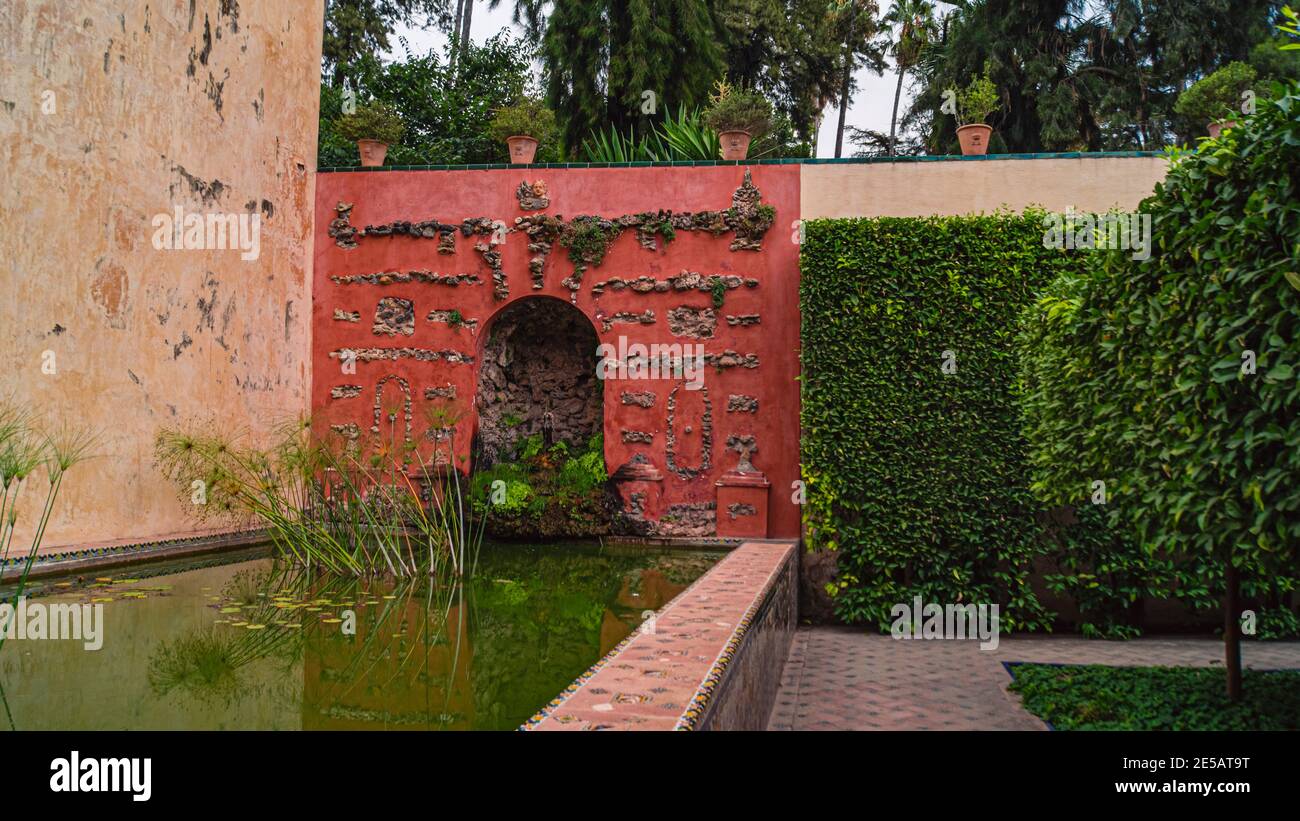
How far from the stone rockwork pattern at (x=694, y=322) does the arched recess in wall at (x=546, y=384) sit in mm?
1373

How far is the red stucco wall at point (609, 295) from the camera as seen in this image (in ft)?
27.7

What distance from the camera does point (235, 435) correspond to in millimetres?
8047

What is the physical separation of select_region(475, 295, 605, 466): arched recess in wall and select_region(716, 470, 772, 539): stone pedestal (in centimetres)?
206

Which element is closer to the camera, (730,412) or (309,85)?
(730,412)

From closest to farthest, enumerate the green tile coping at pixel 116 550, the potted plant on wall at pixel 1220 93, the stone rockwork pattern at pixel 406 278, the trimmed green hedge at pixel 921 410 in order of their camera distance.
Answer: the green tile coping at pixel 116 550 → the trimmed green hedge at pixel 921 410 → the stone rockwork pattern at pixel 406 278 → the potted plant on wall at pixel 1220 93

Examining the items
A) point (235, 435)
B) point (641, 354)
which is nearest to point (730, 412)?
point (641, 354)

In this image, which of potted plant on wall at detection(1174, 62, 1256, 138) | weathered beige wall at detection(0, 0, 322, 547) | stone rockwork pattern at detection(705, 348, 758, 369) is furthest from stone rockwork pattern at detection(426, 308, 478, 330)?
potted plant on wall at detection(1174, 62, 1256, 138)

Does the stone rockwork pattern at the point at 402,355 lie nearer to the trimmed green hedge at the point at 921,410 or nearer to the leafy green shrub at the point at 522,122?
the leafy green shrub at the point at 522,122

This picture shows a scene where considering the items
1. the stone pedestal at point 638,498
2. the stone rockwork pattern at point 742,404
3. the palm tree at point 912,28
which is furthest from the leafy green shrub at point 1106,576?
the palm tree at point 912,28

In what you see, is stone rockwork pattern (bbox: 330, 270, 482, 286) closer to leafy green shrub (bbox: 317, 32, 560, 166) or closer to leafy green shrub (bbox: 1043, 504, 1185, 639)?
leafy green shrub (bbox: 317, 32, 560, 166)

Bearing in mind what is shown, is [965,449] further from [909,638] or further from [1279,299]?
[1279,299]

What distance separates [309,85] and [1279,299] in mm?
8848

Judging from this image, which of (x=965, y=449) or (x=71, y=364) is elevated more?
(x=71, y=364)

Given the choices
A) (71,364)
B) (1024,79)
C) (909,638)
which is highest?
(1024,79)
